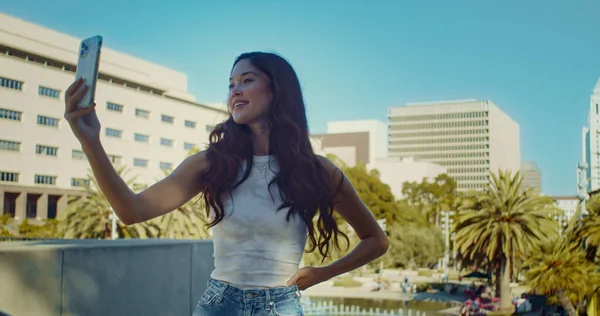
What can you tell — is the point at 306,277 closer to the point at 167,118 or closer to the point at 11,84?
the point at 11,84

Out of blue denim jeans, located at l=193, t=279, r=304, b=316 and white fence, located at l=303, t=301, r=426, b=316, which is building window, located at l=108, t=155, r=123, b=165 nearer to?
white fence, located at l=303, t=301, r=426, b=316

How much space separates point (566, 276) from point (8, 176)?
4158cm

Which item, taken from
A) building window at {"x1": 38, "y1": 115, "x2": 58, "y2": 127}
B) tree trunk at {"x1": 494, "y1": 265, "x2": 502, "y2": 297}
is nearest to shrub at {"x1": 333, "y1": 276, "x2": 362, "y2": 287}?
tree trunk at {"x1": 494, "y1": 265, "x2": 502, "y2": 297}

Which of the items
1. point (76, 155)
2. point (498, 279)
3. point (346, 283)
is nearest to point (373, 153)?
point (346, 283)

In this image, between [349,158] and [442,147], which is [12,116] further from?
[442,147]

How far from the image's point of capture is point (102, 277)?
4.59m

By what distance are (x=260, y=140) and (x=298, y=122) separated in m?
0.15

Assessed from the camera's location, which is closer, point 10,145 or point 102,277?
point 102,277

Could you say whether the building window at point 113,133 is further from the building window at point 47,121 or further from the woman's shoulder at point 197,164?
the woman's shoulder at point 197,164

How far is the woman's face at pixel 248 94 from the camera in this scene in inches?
84.0

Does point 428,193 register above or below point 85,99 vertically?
above

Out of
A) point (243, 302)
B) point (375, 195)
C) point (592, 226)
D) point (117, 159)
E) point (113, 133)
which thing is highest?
point (113, 133)

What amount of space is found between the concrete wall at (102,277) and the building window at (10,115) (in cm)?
4946

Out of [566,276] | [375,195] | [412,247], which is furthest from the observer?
[375,195]
